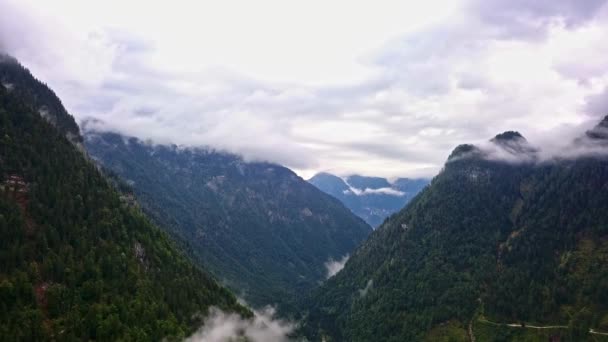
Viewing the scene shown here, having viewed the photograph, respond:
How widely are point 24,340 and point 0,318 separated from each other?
545 inches

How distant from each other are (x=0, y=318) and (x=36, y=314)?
11.2 metres

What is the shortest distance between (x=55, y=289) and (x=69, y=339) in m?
24.4

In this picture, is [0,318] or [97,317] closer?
[0,318]

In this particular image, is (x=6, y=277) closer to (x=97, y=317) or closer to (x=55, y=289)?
(x=55, y=289)

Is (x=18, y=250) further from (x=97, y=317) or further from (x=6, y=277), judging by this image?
(x=97, y=317)

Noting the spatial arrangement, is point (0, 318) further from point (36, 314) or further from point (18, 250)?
point (18, 250)

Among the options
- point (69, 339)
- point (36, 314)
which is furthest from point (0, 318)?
point (69, 339)

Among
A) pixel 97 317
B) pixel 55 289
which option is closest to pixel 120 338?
pixel 97 317

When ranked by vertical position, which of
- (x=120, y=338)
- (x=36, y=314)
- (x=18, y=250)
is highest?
(x=18, y=250)

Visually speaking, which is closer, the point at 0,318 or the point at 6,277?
the point at 0,318

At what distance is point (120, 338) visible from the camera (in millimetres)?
192875

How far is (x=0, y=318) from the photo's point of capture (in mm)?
173000

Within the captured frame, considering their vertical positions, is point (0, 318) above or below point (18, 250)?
Answer: below

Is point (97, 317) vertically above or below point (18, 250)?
below
